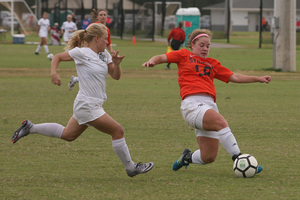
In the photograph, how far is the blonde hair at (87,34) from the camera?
692cm

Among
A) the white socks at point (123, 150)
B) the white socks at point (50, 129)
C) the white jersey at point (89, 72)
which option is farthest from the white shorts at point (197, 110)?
the white socks at point (50, 129)

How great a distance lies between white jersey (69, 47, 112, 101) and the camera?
22.3 ft

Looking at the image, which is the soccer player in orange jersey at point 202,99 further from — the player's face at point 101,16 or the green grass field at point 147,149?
the player's face at point 101,16

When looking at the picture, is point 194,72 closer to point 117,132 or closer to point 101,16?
point 117,132

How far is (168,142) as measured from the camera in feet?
29.9

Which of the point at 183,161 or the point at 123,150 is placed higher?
the point at 123,150

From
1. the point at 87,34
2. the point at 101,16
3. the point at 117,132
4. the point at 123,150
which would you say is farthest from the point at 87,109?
the point at 101,16

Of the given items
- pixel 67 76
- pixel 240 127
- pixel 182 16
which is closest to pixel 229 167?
pixel 240 127

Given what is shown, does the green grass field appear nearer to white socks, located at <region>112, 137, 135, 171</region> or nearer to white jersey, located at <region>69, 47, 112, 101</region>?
white socks, located at <region>112, 137, 135, 171</region>

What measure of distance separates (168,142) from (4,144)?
2394 mm

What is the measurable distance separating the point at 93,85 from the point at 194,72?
123 centimetres

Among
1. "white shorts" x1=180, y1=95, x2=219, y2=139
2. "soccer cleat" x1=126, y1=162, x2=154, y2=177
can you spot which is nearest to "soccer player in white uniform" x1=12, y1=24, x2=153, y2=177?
"soccer cleat" x1=126, y1=162, x2=154, y2=177

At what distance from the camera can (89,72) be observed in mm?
6812

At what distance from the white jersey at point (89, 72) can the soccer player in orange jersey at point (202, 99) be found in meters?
0.53
